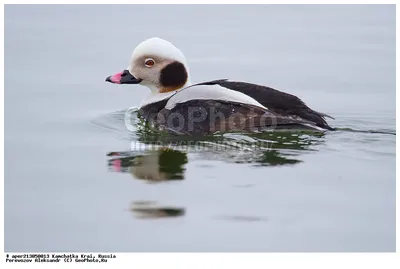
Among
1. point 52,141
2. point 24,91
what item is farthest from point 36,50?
point 52,141

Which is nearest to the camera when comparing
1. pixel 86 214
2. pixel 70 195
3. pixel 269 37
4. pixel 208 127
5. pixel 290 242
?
pixel 290 242

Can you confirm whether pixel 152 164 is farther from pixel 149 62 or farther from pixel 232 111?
pixel 149 62

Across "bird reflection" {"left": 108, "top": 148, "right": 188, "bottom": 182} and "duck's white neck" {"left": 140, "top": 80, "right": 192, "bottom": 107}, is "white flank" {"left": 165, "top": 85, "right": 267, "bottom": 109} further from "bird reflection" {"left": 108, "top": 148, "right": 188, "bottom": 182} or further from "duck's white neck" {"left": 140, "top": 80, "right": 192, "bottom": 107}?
"bird reflection" {"left": 108, "top": 148, "right": 188, "bottom": 182}

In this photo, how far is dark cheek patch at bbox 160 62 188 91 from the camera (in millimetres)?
9734

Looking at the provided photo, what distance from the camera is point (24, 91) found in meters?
11.2

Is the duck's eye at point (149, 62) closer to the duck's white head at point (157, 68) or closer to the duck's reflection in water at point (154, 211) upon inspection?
the duck's white head at point (157, 68)

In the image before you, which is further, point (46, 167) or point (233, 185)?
point (46, 167)

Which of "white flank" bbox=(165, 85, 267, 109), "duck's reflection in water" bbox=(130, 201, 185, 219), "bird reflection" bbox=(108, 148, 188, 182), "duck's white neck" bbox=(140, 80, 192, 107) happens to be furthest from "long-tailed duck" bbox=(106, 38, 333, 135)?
"duck's reflection in water" bbox=(130, 201, 185, 219)

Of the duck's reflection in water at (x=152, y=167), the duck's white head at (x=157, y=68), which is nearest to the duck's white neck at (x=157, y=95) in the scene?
the duck's white head at (x=157, y=68)

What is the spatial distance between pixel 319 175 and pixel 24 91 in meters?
4.78

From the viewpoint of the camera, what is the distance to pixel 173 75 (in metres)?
9.77

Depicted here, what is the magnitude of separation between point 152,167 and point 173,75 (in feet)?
6.69

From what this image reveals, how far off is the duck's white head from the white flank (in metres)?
0.58

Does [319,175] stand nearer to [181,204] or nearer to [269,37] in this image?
[181,204]
